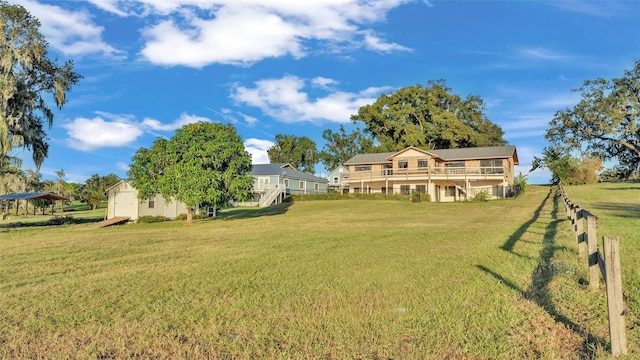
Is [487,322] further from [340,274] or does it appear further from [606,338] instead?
[340,274]

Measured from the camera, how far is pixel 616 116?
3672 cm

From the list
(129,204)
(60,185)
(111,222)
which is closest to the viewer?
(111,222)

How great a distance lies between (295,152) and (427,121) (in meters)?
29.7

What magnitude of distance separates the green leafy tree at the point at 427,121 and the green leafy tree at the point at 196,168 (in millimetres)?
33850

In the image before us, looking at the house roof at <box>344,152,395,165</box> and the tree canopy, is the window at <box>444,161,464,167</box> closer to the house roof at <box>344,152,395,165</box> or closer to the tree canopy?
the house roof at <box>344,152,395,165</box>

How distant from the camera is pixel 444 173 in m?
41.6

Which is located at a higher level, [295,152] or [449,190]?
[295,152]

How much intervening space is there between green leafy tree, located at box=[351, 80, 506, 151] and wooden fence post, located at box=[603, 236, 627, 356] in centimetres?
4960

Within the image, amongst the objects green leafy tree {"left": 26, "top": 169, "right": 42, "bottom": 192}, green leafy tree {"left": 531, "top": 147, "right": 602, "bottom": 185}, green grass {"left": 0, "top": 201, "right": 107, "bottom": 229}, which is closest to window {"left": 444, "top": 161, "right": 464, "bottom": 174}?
green leafy tree {"left": 531, "top": 147, "right": 602, "bottom": 185}

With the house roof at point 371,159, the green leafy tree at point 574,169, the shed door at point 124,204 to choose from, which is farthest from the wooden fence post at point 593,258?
the green leafy tree at point 574,169

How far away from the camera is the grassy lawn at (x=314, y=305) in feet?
13.6

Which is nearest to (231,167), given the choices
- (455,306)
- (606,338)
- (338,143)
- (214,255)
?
(214,255)

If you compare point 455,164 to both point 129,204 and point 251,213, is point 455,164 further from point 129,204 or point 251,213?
point 129,204

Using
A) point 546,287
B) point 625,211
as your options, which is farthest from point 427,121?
point 546,287
